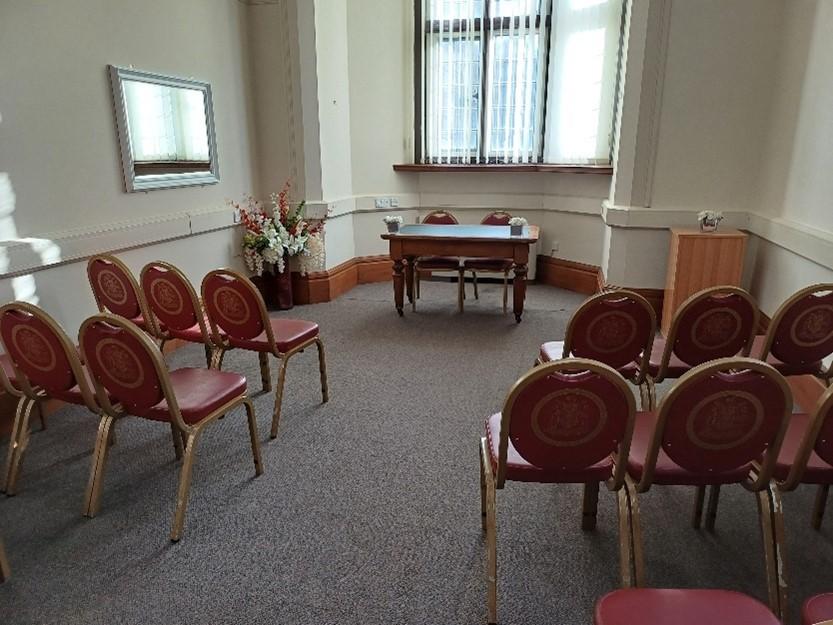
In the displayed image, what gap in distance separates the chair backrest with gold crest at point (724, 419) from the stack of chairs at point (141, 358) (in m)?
1.47

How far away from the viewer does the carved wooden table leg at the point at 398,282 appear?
4453 mm

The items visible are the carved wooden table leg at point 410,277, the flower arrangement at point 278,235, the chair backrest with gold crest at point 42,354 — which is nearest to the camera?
the chair backrest with gold crest at point 42,354

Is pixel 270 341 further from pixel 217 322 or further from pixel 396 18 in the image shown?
pixel 396 18

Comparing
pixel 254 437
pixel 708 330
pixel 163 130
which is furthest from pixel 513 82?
pixel 254 437

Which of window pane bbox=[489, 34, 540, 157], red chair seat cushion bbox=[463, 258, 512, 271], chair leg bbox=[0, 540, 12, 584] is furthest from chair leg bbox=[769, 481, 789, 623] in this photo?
window pane bbox=[489, 34, 540, 157]

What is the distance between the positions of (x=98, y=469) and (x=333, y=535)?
34.2 inches

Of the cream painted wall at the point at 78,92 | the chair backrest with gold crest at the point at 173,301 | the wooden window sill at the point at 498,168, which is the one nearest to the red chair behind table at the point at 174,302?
the chair backrest with gold crest at the point at 173,301

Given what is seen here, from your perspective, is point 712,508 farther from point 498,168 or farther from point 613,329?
point 498,168

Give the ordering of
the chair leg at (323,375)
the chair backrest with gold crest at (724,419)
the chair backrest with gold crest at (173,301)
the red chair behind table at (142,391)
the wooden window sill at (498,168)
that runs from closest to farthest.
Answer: the chair backrest with gold crest at (724,419) < the red chair behind table at (142,391) < the chair backrest with gold crest at (173,301) < the chair leg at (323,375) < the wooden window sill at (498,168)

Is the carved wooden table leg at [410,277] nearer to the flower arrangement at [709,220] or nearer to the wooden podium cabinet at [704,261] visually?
the wooden podium cabinet at [704,261]

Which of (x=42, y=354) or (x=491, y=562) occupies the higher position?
(x=42, y=354)

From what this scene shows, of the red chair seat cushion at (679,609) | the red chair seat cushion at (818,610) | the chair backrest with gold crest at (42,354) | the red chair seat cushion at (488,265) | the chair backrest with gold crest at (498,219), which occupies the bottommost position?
the red chair seat cushion at (679,609)

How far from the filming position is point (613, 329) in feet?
7.14

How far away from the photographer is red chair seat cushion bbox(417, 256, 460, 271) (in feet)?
15.1
